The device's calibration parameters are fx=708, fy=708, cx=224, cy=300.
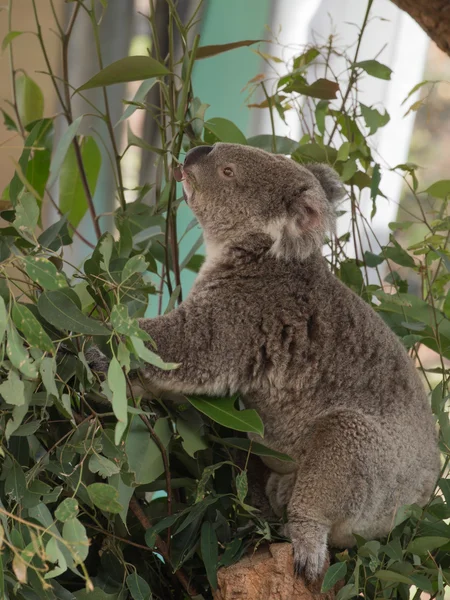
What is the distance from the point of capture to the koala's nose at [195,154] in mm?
1848

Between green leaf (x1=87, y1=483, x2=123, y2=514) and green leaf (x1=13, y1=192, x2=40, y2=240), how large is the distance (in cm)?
46

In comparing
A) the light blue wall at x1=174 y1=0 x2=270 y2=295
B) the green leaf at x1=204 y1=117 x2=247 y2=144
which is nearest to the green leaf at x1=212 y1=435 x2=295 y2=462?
the green leaf at x1=204 y1=117 x2=247 y2=144

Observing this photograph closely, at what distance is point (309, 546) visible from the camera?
158 cm

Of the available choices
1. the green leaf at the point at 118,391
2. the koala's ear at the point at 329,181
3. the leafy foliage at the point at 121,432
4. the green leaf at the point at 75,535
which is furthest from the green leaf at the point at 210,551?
the koala's ear at the point at 329,181

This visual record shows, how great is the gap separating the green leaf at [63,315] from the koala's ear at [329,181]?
1016 mm

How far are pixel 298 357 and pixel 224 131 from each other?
73 cm

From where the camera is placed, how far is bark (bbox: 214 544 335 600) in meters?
1.46

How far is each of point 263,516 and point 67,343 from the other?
2.56 ft

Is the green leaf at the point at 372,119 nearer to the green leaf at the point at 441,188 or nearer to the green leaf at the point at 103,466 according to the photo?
the green leaf at the point at 441,188

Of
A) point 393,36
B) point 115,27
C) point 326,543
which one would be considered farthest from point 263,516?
point 393,36

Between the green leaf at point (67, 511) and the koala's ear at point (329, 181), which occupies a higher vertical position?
the koala's ear at point (329, 181)

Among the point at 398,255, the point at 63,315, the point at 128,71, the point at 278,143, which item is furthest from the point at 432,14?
the point at 63,315

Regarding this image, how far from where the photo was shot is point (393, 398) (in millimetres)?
1809

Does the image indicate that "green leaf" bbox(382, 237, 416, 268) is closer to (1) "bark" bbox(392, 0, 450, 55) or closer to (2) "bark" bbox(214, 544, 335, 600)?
(1) "bark" bbox(392, 0, 450, 55)
